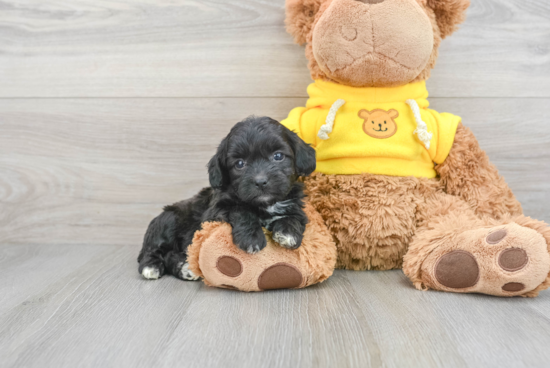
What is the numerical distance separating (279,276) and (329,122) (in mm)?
621

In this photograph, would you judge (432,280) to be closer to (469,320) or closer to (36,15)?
(469,320)

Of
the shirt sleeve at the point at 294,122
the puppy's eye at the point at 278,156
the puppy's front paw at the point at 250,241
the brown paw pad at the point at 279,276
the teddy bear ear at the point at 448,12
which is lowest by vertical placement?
the brown paw pad at the point at 279,276

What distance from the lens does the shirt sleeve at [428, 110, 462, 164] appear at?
5.52 feet

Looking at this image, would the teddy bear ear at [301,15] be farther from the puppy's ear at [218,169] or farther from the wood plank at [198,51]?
the puppy's ear at [218,169]

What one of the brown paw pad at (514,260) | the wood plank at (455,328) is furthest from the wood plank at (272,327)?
the brown paw pad at (514,260)

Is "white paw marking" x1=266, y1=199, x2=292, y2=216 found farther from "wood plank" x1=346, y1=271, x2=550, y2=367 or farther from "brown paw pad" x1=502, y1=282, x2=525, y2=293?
"brown paw pad" x1=502, y1=282, x2=525, y2=293

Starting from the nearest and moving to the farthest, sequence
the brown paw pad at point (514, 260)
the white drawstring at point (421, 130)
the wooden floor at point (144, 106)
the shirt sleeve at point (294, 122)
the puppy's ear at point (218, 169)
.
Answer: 1. the brown paw pad at point (514, 260)
2. the puppy's ear at point (218, 169)
3. the white drawstring at point (421, 130)
4. the shirt sleeve at point (294, 122)
5. the wooden floor at point (144, 106)

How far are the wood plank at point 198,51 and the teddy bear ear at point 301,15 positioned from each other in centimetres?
29

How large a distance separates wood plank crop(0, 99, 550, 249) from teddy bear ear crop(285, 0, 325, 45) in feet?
1.31

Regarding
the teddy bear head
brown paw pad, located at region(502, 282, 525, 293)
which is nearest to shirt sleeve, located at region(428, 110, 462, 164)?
the teddy bear head

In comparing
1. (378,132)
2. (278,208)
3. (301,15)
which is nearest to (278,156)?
(278,208)

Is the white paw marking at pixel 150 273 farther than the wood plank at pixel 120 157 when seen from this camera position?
No

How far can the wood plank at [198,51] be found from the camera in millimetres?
2006

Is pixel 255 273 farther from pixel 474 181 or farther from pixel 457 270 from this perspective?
pixel 474 181
